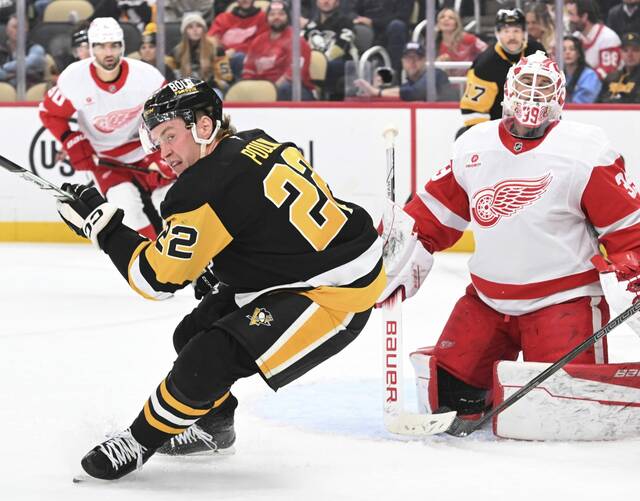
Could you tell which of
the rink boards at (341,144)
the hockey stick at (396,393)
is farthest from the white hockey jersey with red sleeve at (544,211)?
the rink boards at (341,144)

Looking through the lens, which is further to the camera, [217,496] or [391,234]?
[391,234]

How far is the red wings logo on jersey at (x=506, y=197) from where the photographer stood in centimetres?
318

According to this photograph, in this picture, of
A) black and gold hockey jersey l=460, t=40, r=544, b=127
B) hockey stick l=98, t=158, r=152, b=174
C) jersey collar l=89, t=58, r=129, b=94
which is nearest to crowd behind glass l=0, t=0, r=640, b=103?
black and gold hockey jersey l=460, t=40, r=544, b=127

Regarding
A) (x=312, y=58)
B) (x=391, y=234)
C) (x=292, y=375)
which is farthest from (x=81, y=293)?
(x=292, y=375)

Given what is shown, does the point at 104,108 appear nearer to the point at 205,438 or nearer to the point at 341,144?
the point at 341,144

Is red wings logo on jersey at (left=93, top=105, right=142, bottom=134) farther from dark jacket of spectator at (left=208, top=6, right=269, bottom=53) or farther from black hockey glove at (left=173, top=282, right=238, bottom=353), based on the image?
black hockey glove at (left=173, top=282, right=238, bottom=353)

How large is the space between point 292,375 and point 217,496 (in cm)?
29

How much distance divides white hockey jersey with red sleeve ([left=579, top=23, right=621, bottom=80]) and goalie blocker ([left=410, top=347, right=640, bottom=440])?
423 centimetres

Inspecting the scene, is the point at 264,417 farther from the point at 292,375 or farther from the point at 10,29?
the point at 10,29

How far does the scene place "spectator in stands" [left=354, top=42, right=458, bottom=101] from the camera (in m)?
7.11

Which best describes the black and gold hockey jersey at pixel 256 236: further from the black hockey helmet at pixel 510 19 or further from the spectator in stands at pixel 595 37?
the spectator in stands at pixel 595 37

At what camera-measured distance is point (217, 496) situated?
263 cm

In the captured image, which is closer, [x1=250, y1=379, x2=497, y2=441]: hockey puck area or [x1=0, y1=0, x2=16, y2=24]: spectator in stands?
[x1=250, y1=379, x2=497, y2=441]: hockey puck area

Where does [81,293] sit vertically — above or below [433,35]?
below
